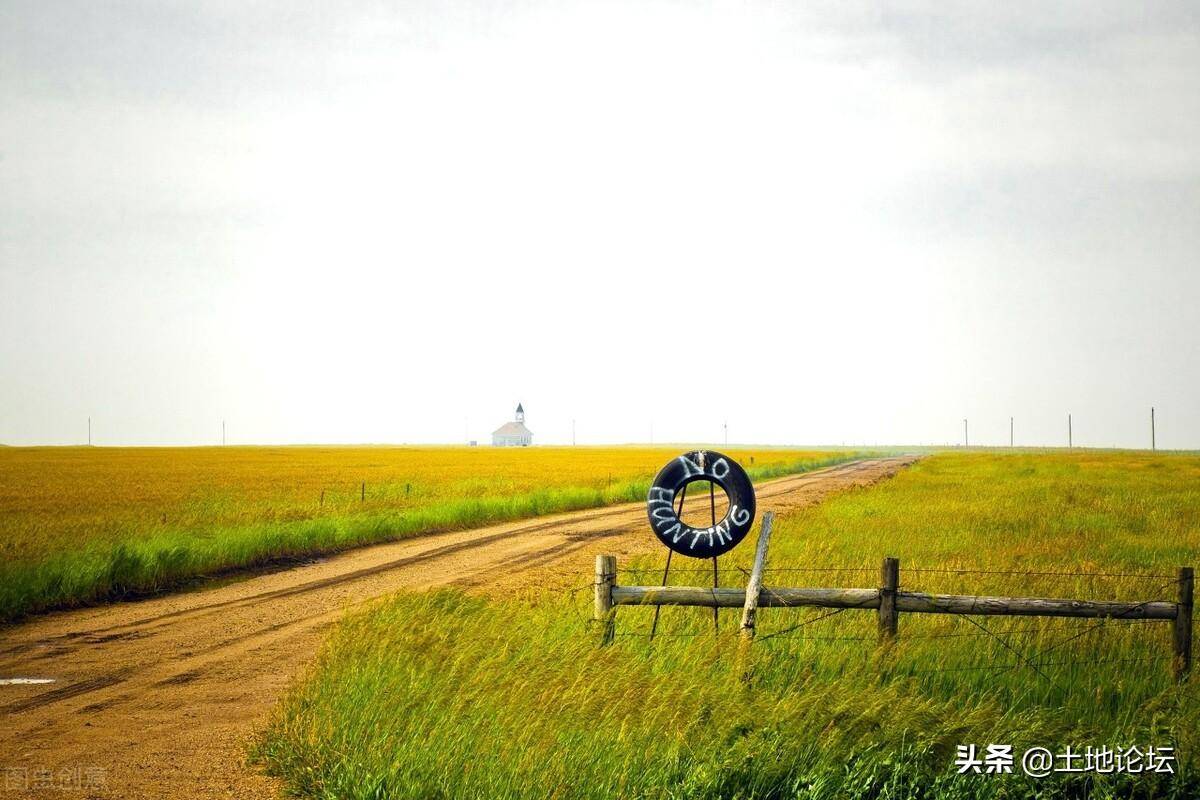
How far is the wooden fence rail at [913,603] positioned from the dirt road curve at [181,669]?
14.4ft

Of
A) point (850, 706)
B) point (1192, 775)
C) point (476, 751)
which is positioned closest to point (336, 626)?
point (476, 751)

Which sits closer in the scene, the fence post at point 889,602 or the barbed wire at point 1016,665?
the fence post at point 889,602

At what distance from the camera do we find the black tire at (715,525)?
32.3ft

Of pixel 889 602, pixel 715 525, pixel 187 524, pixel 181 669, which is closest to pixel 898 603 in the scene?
pixel 889 602

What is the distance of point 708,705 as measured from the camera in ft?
24.0

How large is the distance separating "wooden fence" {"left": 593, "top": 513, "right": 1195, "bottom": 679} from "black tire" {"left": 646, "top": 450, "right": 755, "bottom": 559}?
3.52 feet

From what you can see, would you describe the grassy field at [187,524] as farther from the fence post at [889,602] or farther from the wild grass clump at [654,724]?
the fence post at [889,602]

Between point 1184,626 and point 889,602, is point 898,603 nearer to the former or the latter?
point 889,602

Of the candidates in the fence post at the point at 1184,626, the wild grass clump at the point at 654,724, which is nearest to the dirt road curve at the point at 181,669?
the wild grass clump at the point at 654,724

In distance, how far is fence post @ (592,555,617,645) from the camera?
898 cm

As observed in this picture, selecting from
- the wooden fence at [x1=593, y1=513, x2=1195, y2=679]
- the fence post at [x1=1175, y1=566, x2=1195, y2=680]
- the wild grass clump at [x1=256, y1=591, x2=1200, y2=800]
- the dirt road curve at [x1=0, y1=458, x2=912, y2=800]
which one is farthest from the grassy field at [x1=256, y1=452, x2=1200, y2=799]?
the dirt road curve at [x1=0, y1=458, x2=912, y2=800]

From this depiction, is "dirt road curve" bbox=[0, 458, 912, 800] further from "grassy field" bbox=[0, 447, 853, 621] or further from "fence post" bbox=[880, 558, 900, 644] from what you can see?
"fence post" bbox=[880, 558, 900, 644]

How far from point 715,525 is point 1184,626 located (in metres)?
4.97

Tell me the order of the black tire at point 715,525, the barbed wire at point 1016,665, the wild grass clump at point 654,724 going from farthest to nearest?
the black tire at point 715,525 → the barbed wire at point 1016,665 → the wild grass clump at point 654,724
